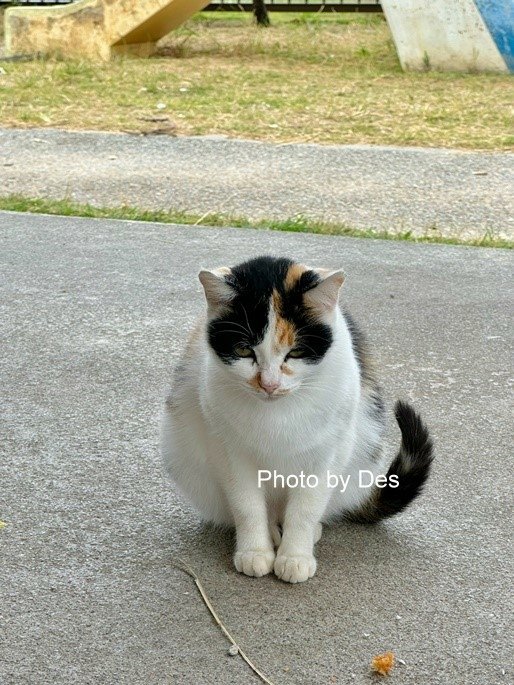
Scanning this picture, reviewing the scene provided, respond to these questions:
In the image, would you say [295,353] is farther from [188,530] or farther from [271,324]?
[188,530]

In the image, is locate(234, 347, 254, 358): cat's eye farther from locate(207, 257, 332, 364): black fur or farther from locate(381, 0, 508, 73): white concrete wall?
locate(381, 0, 508, 73): white concrete wall

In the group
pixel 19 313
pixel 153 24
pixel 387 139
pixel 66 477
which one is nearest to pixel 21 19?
pixel 153 24

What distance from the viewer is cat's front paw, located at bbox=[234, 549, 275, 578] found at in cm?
257

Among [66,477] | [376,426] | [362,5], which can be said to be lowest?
[362,5]

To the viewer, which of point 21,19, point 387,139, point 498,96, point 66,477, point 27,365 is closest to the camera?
point 66,477

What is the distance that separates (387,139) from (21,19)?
15.2ft

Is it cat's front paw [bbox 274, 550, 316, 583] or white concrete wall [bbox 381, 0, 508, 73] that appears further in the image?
white concrete wall [bbox 381, 0, 508, 73]

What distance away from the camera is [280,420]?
2.41 meters

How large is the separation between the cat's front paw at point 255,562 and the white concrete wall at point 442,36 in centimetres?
821

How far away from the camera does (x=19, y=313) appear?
14.6ft

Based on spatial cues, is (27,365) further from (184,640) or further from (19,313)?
(184,640)

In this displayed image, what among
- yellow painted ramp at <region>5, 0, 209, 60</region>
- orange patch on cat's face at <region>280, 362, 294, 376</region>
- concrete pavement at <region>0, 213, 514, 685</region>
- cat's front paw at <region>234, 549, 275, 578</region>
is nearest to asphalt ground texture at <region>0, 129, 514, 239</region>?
concrete pavement at <region>0, 213, 514, 685</region>

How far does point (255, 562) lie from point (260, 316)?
2.03ft

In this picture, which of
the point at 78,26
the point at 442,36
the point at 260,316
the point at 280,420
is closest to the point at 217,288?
the point at 260,316
